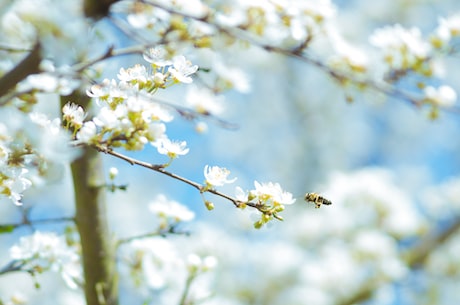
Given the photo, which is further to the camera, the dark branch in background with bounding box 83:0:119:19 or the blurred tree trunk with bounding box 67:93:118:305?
the blurred tree trunk with bounding box 67:93:118:305

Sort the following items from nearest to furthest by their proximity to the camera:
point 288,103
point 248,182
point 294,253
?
point 294,253 < point 248,182 < point 288,103

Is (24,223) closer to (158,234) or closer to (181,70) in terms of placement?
(158,234)

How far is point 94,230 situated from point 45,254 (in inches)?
5.2

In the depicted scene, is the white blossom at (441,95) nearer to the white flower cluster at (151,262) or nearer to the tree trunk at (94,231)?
the white flower cluster at (151,262)

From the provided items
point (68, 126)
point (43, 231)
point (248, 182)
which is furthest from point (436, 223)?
point (68, 126)

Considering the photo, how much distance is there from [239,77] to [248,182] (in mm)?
4571

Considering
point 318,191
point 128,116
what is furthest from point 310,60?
point 318,191

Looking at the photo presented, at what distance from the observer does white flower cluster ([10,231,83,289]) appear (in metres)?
1.32

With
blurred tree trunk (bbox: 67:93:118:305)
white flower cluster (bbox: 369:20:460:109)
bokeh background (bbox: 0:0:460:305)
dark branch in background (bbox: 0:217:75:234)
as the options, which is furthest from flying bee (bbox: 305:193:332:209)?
white flower cluster (bbox: 369:20:460:109)

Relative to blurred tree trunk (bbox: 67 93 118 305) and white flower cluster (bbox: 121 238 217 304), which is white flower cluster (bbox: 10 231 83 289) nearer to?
blurred tree trunk (bbox: 67 93 118 305)

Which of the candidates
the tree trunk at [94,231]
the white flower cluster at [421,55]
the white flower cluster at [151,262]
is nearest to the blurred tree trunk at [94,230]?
the tree trunk at [94,231]

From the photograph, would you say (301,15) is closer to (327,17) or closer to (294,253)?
(327,17)

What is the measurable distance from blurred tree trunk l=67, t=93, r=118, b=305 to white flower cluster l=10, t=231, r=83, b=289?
1.7 inches

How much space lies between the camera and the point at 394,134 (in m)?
7.00
